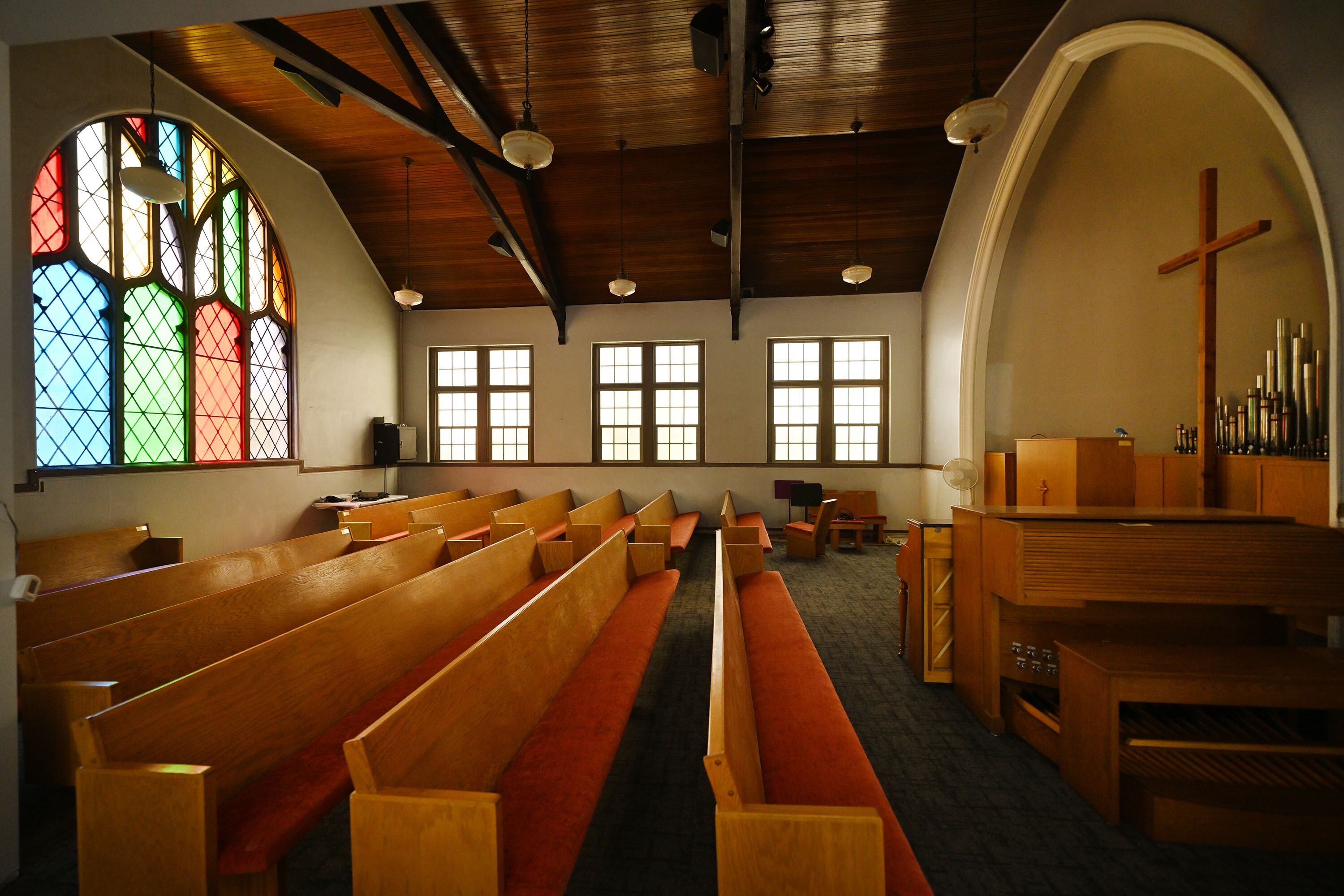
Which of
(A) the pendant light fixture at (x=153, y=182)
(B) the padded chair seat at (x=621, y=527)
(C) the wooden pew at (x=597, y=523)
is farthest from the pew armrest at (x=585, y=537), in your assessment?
(A) the pendant light fixture at (x=153, y=182)

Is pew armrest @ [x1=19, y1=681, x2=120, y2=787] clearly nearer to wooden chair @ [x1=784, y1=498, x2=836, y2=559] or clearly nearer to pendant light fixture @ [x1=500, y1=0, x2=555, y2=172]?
pendant light fixture @ [x1=500, y1=0, x2=555, y2=172]

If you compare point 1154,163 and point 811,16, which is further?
point 1154,163

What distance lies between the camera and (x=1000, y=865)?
1.71 m

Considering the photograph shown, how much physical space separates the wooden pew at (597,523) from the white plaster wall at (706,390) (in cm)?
68

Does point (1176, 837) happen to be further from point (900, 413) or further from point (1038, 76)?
point (900, 413)

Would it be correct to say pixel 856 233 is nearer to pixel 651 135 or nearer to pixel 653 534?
pixel 651 135

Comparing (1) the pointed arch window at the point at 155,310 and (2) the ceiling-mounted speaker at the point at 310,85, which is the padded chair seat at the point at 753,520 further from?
(2) the ceiling-mounted speaker at the point at 310,85

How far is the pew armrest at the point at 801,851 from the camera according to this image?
1115 mm

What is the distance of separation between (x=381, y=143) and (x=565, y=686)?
20.5 feet

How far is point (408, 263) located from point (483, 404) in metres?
2.10

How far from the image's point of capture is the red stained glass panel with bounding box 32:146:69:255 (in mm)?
3871

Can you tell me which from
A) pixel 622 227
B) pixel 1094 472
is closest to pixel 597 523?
pixel 622 227

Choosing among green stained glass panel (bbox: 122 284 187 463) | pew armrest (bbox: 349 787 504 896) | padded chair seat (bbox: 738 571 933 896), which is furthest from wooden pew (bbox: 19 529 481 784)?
green stained glass panel (bbox: 122 284 187 463)

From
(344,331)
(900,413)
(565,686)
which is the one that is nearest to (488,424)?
(344,331)
